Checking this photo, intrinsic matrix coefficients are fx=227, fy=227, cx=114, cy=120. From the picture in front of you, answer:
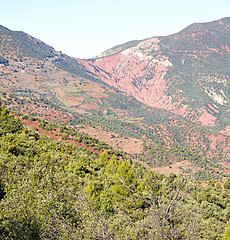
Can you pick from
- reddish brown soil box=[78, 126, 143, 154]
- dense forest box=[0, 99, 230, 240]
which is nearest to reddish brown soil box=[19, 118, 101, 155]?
reddish brown soil box=[78, 126, 143, 154]

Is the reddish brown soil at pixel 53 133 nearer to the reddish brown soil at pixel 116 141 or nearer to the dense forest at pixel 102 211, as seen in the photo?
the reddish brown soil at pixel 116 141

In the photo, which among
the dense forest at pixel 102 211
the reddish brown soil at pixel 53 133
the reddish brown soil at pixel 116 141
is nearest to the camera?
the dense forest at pixel 102 211

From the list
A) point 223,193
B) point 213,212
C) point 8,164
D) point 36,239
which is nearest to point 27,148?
point 8,164

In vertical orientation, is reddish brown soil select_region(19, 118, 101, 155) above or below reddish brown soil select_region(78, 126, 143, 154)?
above

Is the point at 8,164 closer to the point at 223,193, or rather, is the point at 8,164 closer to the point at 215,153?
the point at 223,193

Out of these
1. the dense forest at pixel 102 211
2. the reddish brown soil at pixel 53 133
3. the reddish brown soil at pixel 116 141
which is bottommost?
the reddish brown soil at pixel 116 141

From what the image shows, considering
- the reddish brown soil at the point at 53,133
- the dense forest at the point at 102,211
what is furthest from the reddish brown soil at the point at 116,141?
the dense forest at the point at 102,211

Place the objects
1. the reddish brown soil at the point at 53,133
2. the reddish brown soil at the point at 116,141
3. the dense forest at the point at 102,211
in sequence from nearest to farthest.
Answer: the dense forest at the point at 102,211, the reddish brown soil at the point at 53,133, the reddish brown soil at the point at 116,141


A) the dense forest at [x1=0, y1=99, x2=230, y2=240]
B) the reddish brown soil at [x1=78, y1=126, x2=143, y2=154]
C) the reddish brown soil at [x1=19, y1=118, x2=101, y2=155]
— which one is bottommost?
the reddish brown soil at [x1=78, y1=126, x2=143, y2=154]

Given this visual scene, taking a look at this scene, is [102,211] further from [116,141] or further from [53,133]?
[116,141]

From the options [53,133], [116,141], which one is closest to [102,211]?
[53,133]

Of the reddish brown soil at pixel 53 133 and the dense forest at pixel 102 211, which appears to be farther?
the reddish brown soil at pixel 53 133

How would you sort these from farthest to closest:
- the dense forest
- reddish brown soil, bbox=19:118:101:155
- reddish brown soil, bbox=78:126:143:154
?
reddish brown soil, bbox=78:126:143:154 → reddish brown soil, bbox=19:118:101:155 → the dense forest

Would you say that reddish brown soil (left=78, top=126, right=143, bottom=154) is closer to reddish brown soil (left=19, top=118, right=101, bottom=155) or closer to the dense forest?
reddish brown soil (left=19, top=118, right=101, bottom=155)
